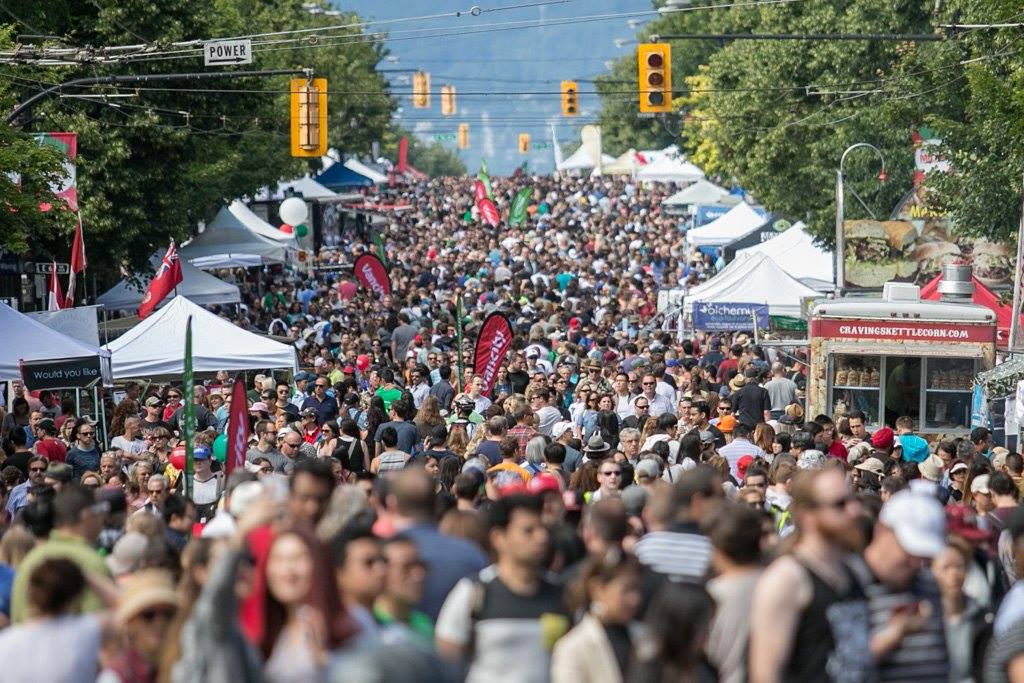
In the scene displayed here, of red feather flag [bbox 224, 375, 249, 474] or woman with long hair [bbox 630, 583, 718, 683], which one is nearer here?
woman with long hair [bbox 630, 583, 718, 683]

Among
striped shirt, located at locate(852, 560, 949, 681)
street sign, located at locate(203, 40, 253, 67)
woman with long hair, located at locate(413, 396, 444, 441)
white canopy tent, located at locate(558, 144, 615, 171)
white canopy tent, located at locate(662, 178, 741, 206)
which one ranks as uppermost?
street sign, located at locate(203, 40, 253, 67)

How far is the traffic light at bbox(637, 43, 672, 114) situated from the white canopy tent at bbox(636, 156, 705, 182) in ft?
164

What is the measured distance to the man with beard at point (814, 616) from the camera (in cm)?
650

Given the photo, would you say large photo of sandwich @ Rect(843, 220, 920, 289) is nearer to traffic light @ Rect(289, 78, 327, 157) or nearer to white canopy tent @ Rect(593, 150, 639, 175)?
traffic light @ Rect(289, 78, 327, 157)

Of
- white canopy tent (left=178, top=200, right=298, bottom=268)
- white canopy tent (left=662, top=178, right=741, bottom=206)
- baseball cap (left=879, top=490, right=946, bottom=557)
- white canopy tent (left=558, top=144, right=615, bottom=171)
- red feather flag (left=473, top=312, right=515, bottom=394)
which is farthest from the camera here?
white canopy tent (left=558, top=144, right=615, bottom=171)

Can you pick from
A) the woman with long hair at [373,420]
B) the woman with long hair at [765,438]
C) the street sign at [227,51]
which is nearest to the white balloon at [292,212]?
the street sign at [227,51]

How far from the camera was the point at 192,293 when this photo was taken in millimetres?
34719

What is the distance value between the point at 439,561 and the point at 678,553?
3.26 feet

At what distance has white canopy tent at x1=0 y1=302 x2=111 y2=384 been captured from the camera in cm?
2075

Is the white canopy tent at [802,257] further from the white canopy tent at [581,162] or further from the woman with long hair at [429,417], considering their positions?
the white canopy tent at [581,162]

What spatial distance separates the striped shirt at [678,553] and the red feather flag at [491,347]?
13.0m

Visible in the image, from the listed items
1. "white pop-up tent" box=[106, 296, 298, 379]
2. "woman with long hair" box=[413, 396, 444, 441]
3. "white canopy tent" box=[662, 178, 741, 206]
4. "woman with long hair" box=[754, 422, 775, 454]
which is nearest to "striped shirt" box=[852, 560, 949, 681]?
"woman with long hair" box=[754, 422, 775, 454]

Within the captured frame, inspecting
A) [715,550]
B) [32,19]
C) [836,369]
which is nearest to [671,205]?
[32,19]

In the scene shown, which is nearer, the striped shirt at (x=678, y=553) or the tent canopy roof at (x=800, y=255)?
the striped shirt at (x=678, y=553)
